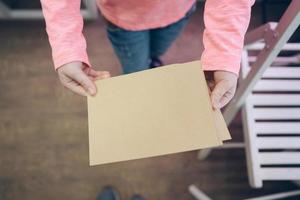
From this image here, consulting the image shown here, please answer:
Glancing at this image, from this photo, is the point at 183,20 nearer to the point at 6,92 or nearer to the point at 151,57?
the point at 151,57

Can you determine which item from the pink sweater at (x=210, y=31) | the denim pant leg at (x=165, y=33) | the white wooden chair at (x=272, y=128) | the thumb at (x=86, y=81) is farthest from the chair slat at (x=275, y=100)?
the thumb at (x=86, y=81)

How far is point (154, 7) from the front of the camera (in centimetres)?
67

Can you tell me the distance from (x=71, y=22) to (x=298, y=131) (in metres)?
0.64

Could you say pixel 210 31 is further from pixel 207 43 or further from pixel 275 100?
pixel 275 100

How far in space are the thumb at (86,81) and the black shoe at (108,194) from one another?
2.23 ft

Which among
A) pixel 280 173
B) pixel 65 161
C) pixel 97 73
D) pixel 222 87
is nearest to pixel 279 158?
pixel 280 173

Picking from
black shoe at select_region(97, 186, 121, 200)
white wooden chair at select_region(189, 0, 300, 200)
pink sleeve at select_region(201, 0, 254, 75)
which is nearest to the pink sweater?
pink sleeve at select_region(201, 0, 254, 75)

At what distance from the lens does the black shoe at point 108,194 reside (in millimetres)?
1093

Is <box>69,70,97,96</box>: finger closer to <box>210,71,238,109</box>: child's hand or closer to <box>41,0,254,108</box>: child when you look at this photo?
<box>41,0,254,108</box>: child

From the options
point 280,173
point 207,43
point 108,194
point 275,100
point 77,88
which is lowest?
point 108,194

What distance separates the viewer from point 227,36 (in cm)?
49

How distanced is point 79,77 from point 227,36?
248 mm

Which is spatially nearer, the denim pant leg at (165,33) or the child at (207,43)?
the child at (207,43)

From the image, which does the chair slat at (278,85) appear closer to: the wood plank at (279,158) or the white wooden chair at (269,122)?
the white wooden chair at (269,122)
